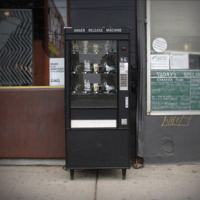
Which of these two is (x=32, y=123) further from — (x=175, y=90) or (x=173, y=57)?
(x=173, y=57)

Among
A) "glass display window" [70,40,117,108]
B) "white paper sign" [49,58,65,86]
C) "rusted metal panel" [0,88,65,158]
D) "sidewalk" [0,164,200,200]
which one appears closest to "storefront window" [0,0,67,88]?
"white paper sign" [49,58,65,86]

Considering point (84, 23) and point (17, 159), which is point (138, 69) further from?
point (17, 159)

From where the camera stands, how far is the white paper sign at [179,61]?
19.6 ft

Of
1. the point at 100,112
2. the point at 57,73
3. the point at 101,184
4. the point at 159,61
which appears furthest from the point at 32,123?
the point at 159,61

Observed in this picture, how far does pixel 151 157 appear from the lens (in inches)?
233

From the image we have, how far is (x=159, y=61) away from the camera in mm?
5926

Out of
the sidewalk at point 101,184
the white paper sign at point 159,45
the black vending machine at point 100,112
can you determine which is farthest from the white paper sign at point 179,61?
the sidewalk at point 101,184

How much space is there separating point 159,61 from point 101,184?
2486mm

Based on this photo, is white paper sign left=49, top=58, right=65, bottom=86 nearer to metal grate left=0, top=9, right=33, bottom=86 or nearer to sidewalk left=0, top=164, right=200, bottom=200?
metal grate left=0, top=9, right=33, bottom=86

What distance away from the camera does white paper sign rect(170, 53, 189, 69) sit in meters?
5.96

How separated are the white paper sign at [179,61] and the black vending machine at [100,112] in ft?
4.35

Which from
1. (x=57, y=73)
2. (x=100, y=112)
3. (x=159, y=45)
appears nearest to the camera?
(x=100, y=112)

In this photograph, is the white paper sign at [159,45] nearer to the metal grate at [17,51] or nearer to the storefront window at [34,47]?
the storefront window at [34,47]

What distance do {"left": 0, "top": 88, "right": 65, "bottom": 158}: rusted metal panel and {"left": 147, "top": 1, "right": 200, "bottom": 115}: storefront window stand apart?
1.76 m
